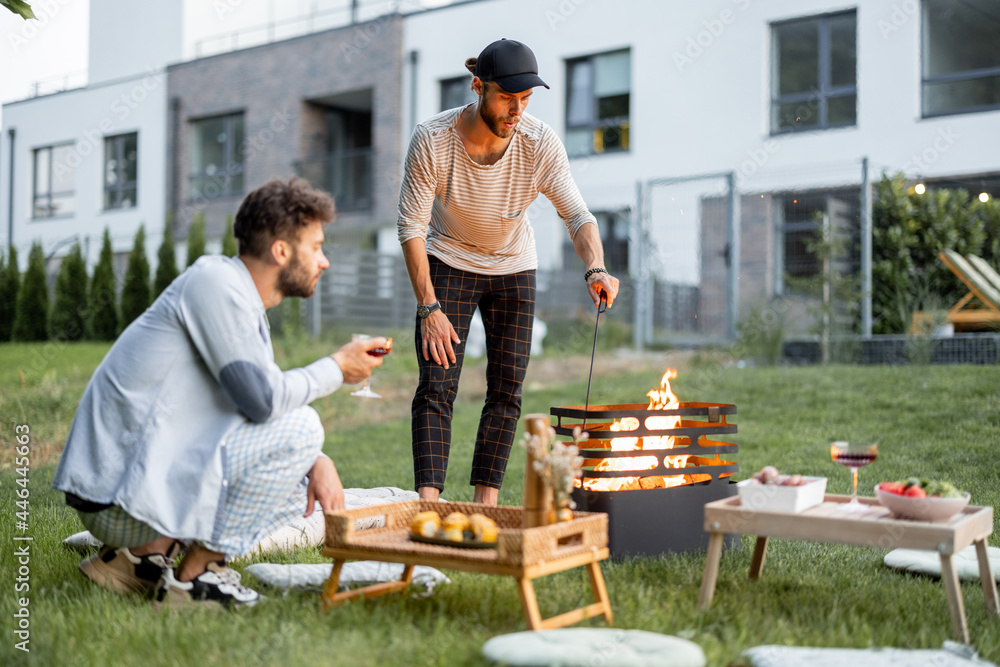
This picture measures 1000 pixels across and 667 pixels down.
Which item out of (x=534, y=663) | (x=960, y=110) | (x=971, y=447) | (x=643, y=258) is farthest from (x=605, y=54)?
(x=534, y=663)

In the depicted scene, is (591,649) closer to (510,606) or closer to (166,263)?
(510,606)

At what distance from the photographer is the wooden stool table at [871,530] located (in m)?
2.32

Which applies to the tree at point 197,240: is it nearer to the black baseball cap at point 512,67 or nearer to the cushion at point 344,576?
the black baseball cap at point 512,67

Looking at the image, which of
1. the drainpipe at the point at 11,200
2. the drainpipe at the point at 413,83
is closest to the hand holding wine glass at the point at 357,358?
the drainpipe at the point at 413,83

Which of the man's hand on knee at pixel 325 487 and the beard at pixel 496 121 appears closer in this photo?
the man's hand on knee at pixel 325 487

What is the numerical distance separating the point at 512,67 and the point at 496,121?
0.25 m

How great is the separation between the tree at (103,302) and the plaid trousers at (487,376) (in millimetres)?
11508

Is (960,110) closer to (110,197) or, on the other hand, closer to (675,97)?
(675,97)

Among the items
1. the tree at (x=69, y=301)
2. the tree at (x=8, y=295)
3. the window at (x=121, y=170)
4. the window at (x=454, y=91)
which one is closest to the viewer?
the tree at (x=69, y=301)

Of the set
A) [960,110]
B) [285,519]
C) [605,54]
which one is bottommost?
[285,519]

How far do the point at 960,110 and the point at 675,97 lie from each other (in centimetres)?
376

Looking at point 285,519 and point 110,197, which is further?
point 110,197

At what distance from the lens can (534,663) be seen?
6.42 ft

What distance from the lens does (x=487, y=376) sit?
363 centimetres
